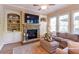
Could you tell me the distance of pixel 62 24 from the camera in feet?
16.0

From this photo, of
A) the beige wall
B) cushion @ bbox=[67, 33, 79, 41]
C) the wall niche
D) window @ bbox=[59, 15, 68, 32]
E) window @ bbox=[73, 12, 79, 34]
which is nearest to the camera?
cushion @ bbox=[67, 33, 79, 41]

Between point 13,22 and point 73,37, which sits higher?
point 13,22

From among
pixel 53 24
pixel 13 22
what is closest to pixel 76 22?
pixel 53 24

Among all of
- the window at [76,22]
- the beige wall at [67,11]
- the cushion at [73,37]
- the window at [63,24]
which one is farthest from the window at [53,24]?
the window at [76,22]

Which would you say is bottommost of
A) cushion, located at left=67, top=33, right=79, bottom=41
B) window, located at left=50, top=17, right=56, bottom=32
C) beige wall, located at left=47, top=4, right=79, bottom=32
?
cushion, located at left=67, top=33, right=79, bottom=41

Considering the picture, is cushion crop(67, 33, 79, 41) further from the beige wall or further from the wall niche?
the wall niche

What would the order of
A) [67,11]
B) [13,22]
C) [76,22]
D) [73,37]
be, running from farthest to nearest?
[13,22], [67,11], [76,22], [73,37]

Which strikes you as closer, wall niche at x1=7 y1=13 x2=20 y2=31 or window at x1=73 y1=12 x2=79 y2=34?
window at x1=73 y1=12 x2=79 y2=34

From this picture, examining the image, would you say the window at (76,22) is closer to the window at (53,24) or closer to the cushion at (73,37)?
the cushion at (73,37)

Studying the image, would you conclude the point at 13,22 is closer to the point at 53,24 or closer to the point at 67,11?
the point at 53,24

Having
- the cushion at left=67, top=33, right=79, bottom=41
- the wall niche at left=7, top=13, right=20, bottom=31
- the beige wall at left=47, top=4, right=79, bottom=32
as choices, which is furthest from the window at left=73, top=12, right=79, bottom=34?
the wall niche at left=7, top=13, right=20, bottom=31

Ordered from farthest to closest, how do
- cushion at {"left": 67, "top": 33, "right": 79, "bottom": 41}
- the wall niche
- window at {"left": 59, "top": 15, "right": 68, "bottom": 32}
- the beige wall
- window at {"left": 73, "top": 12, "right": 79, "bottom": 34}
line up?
the wall niche
window at {"left": 59, "top": 15, "right": 68, "bottom": 32}
window at {"left": 73, "top": 12, "right": 79, "bottom": 34}
the beige wall
cushion at {"left": 67, "top": 33, "right": 79, "bottom": 41}

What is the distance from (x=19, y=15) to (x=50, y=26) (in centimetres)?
236
